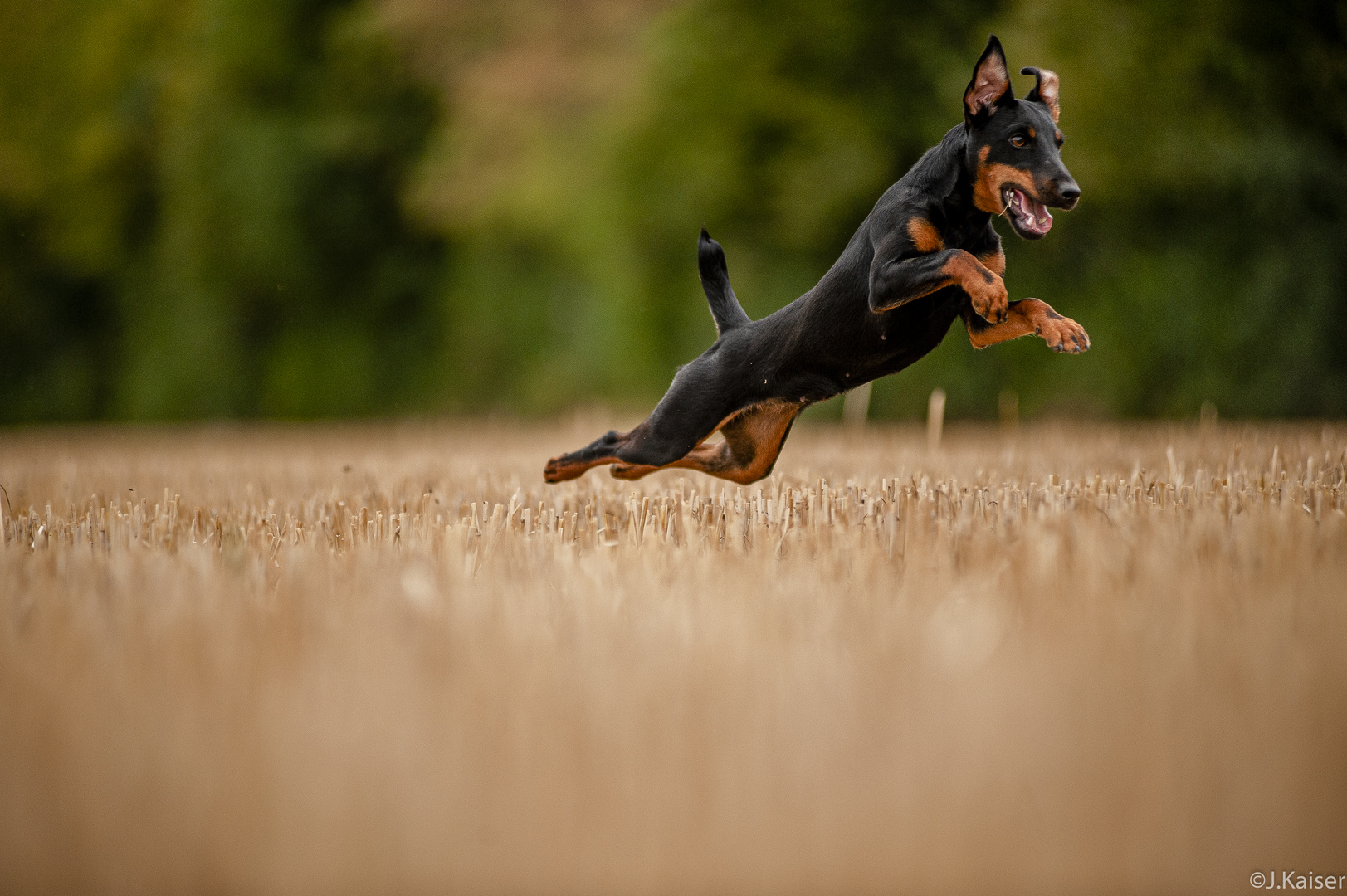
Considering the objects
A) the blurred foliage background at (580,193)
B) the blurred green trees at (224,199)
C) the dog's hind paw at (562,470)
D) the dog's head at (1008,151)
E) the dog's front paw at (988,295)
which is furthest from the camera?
the blurred green trees at (224,199)

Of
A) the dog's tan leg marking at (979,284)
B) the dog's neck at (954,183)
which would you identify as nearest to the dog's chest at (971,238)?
the dog's neck at (954,183)

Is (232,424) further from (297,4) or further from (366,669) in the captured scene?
(366,669)

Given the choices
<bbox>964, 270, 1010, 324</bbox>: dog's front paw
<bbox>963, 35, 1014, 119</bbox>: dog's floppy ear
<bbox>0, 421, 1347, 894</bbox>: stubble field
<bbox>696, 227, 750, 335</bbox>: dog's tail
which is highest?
<bbox>963, 35, 1014, 119</bbox>: dog's floppy ear

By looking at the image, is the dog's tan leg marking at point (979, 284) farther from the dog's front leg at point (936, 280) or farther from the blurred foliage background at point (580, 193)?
the blurred foliage background at point (580, 193)

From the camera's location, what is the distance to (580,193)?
11.7m

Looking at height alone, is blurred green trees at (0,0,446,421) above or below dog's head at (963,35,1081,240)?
above

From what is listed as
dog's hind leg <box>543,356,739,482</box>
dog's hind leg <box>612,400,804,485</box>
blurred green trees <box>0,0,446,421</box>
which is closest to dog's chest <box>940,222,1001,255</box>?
dog's hind leg <box>612,400,804,485</box>

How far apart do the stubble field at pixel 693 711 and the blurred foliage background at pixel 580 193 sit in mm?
5913

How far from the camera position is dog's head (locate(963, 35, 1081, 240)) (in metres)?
2.73

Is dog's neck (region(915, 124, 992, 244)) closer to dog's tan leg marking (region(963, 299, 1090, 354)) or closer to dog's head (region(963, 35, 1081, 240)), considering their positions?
dog's head (region(963, 35, 1081, 240))

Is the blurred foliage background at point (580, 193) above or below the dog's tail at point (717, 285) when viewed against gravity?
above

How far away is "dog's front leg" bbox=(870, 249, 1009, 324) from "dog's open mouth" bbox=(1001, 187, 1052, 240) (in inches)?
7.7

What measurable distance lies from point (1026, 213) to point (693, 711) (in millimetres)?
2027

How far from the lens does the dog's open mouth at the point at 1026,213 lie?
2.78 metres
